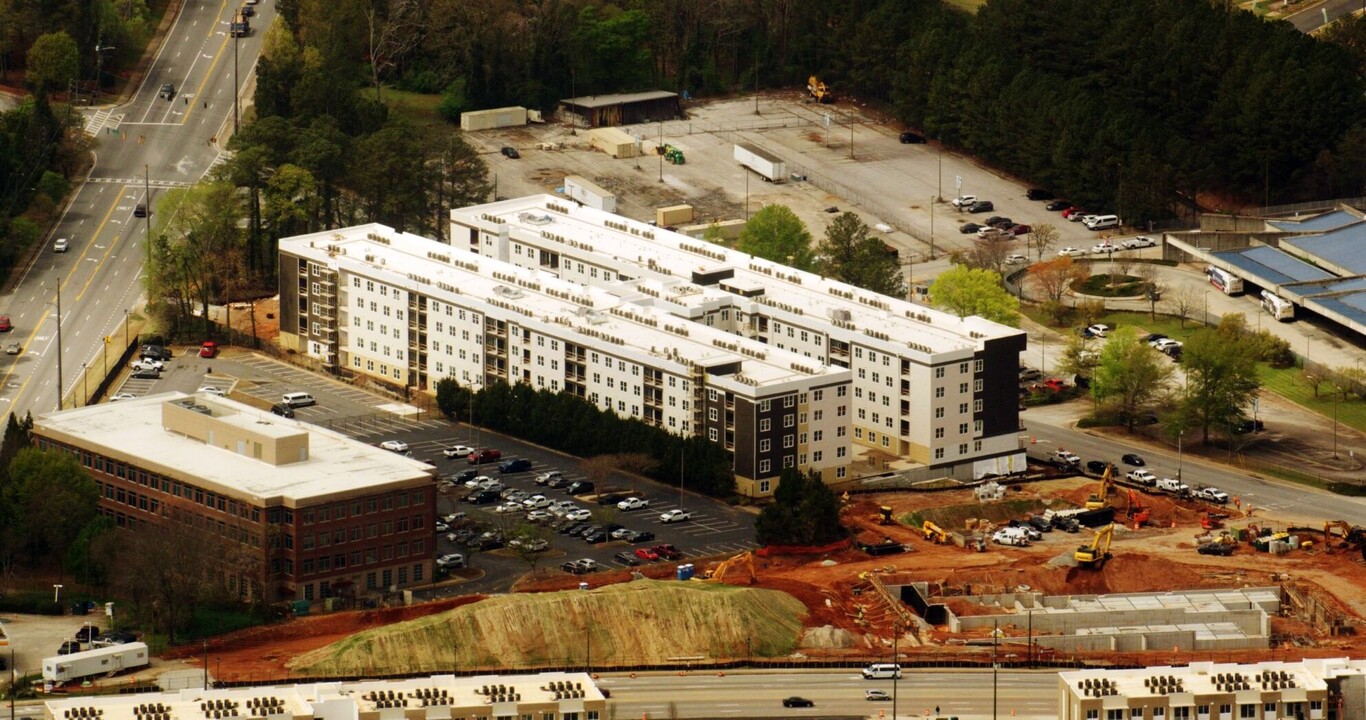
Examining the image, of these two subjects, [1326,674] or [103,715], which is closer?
[103,715]

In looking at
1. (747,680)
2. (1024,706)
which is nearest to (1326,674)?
(1024,706)

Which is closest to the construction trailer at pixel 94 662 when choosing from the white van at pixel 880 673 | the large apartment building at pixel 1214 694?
the white van at pixel 880 673

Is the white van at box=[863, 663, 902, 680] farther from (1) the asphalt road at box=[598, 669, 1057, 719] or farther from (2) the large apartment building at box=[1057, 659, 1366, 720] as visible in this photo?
(2) the large apartment building at box=[1057, 659, 1366, 720]

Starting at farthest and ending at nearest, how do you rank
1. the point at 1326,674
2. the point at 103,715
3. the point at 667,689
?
the point at 667,689
the point at 1326,674
the point at 103,715

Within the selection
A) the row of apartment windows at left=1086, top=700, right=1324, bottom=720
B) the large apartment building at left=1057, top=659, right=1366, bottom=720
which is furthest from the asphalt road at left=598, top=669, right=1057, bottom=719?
the row of apartment windows at left=1086, top=700, right=1324, bottom=720

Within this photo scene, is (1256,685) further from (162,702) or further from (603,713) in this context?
(162,702)
